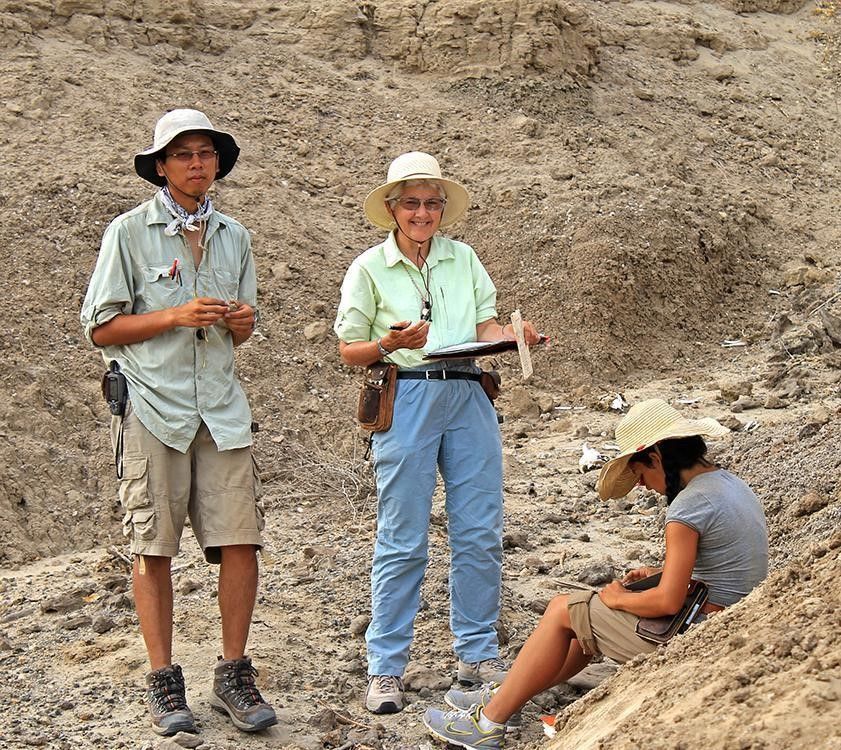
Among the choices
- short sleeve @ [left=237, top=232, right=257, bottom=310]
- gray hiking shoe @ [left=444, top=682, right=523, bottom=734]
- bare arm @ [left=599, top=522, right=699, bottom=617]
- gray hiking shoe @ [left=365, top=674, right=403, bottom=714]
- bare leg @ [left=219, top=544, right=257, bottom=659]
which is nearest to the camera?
bare arm @ [left=599, top=522, right=699, bottom=617]

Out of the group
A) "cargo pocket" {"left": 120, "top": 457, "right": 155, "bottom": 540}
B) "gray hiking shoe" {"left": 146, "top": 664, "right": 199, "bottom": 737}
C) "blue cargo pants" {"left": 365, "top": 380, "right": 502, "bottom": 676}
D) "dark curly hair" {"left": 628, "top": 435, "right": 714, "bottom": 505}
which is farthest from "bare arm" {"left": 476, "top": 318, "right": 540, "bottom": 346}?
"gray hiking shoe" {"left": 146, "top": 664, "right": 199, "bottom": 737}

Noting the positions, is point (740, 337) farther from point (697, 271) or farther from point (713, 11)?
point (713, 11)

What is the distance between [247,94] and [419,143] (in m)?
1.84

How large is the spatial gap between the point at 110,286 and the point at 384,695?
1745 mm

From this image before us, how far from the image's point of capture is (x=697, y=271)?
37.7 feet

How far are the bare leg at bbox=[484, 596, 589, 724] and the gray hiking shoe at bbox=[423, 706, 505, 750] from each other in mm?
78

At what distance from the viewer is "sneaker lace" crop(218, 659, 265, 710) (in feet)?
14.4

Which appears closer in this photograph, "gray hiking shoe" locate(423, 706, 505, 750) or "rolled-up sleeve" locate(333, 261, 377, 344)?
"gray hiking shoe" locate(423, 706, 505, 750)

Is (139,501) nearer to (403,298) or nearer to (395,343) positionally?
(395,343)

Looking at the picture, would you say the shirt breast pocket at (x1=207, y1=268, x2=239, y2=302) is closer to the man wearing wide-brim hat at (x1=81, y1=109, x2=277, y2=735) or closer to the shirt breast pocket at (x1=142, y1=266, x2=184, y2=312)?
the man wearing wide-brim hat at (x1=81, y1=109, x2=277, y2=735)

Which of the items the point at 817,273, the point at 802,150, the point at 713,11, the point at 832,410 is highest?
the point at 713,11

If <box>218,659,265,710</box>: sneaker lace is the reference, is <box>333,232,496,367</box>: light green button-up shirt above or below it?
above

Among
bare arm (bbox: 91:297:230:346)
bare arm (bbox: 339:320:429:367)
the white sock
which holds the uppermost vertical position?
bare arm (bbox: 91:297:230:346)

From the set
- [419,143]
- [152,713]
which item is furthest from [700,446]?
[419,143]
